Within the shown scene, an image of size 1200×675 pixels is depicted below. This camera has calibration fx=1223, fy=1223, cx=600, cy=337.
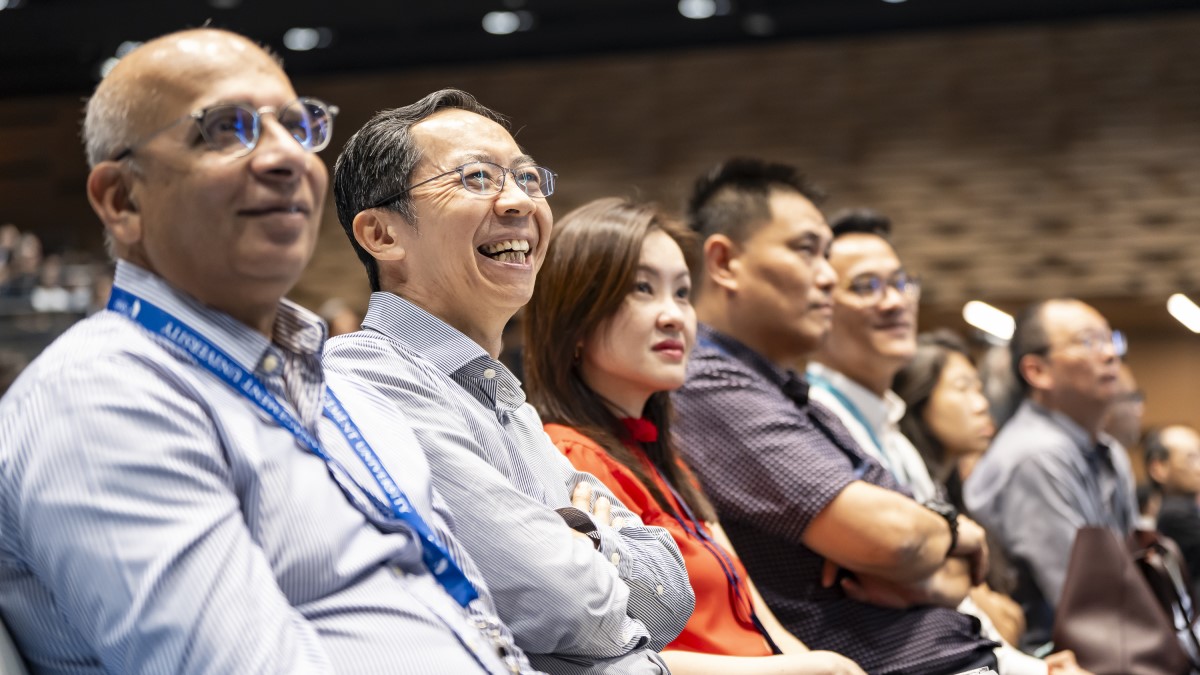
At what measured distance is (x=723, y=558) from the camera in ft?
7.13

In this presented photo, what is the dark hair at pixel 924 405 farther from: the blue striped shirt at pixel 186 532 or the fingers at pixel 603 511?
the blue striped shirt at pixel 186 532

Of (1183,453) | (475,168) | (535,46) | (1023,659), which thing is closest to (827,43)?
(535,46)

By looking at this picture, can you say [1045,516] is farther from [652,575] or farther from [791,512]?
[652,575]

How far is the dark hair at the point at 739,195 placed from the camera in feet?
9.77

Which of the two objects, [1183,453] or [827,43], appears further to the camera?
[827,43]

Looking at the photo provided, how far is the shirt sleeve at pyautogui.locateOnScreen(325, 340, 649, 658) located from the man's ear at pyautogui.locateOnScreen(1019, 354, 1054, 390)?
2.80m

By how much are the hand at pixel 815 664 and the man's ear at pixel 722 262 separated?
108 centimetres

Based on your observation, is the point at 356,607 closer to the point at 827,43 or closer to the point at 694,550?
the point at 694,550

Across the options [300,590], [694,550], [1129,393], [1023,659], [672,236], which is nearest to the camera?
[300,590]

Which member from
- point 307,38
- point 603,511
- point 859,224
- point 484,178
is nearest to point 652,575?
point 603,511

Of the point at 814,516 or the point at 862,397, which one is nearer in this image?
the point at 814,516

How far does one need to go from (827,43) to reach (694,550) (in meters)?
7.79

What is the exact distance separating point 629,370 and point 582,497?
0.46 meters

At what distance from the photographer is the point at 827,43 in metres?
9.30
